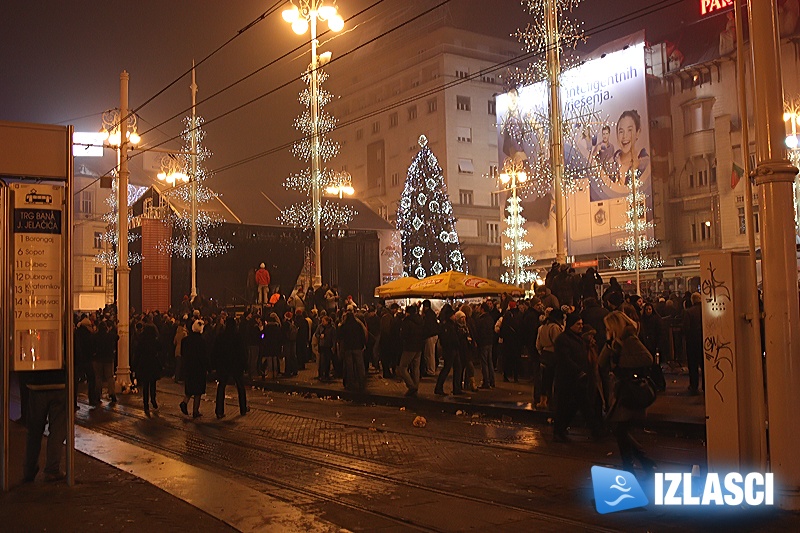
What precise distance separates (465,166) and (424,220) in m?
34.2

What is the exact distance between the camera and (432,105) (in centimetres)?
8825

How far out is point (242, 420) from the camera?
49.6 ft

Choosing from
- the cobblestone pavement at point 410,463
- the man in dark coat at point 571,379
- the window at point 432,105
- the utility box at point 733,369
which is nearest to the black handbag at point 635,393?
the utility box at point 733,369

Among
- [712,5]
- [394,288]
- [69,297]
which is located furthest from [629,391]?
[712,5]

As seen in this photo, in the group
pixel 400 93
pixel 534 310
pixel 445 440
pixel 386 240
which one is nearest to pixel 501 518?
pixel 445 440

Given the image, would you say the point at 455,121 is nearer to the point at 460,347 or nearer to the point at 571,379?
the point at 460,347

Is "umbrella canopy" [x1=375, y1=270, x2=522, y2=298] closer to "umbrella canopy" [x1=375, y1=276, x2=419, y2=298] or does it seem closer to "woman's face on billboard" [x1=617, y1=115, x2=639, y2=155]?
"umbrella canopy" [x1=375, y1=276, x2=419, y2=298]

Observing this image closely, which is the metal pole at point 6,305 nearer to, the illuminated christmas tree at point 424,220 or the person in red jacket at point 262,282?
the person in red jacket at point 262,282

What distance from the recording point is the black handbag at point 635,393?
25.1 feet

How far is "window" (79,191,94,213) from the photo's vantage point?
7650 centimetres

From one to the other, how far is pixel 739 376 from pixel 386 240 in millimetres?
42725

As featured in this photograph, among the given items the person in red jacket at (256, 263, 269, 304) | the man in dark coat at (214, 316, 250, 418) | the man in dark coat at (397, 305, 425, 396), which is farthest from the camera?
the person in red jacket at (256, 263, 269, 304)

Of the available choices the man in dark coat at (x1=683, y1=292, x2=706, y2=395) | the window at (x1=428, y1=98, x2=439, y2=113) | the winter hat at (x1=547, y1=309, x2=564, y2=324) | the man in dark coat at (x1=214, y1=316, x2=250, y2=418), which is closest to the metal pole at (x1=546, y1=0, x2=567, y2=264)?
the man in dark coat at (x1=683, y1=292, x2=706, y2=395)

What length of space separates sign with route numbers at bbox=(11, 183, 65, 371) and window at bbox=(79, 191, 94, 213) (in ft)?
238
